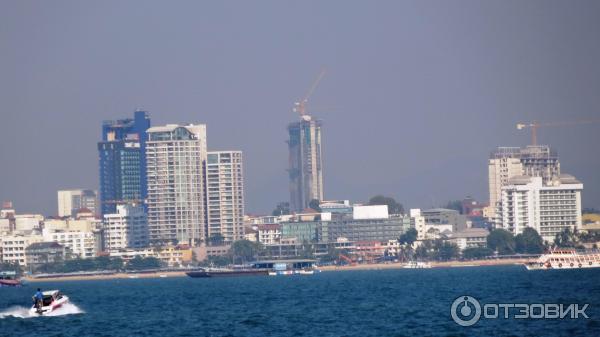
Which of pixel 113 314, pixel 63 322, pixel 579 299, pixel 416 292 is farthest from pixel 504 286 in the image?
pixel 63 322

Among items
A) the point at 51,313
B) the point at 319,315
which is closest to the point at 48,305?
the point at 51,313

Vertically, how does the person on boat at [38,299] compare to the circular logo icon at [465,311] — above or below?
above

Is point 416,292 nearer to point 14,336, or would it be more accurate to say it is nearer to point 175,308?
point 175,308

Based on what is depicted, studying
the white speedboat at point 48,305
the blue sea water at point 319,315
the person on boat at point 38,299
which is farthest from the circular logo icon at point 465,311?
the person on boat at point 38,299

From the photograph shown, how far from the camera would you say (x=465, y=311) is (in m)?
95.6

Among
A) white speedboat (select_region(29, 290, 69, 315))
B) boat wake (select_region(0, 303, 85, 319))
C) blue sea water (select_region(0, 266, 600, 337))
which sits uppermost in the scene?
white speedboat (select_region(29, 290, 69, 315))

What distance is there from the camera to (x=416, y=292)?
138m

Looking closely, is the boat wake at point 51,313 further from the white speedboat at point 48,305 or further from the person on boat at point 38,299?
the person on boat at point 38,299

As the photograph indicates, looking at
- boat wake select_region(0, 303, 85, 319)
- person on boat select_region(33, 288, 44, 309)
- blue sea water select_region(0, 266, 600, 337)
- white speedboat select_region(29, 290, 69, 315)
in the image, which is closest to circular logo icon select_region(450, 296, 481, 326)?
blue sea water select_region(0, 266, 600, 337)

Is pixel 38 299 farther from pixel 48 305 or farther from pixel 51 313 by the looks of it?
pixel 51 313

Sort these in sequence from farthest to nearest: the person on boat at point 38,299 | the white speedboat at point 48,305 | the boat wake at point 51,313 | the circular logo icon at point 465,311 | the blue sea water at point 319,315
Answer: the boat wake at point 51,313 → the white speedboat at point 48,305 → the person on boat at point 38,299 → the circular logo icon at point 465,311 → the blue sea water at point 319,315

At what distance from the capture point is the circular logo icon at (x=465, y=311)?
87.9 meters

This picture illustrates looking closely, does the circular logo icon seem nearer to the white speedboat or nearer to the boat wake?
the white speedboat

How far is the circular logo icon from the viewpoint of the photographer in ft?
288
